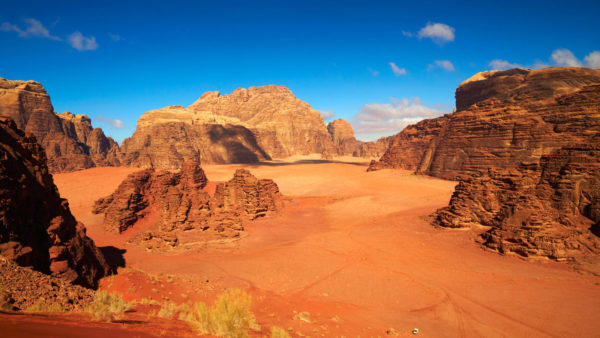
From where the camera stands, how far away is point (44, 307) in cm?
426

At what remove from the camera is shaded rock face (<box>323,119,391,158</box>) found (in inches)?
3979

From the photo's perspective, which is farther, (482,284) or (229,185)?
(229,185)

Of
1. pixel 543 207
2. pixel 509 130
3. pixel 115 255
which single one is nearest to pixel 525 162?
pixel 543 207

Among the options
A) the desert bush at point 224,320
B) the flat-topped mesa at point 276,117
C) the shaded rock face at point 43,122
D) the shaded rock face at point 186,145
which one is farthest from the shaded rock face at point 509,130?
the flat-topped mesa at point 276,117

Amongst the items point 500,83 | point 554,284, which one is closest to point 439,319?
point 554,284

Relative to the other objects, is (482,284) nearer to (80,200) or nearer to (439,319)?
(439,319)

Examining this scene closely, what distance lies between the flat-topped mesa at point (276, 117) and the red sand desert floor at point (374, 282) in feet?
270

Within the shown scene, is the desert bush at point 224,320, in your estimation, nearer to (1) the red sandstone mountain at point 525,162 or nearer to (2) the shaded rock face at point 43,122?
(1) the red sandstone mountain at point 525,162

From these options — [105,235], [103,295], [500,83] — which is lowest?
[105,235]

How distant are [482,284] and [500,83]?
59508mm

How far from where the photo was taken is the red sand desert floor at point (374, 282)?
7203 millimetres

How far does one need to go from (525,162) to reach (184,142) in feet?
230

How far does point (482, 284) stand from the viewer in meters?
9.76

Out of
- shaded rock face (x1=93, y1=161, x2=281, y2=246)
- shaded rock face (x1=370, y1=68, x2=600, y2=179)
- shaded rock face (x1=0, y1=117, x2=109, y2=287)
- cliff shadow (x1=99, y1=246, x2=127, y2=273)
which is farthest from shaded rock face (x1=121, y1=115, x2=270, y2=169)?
shaded rock face (x1=0, y1=117, x2=109, y2=287)
